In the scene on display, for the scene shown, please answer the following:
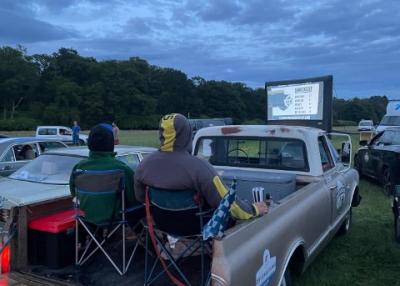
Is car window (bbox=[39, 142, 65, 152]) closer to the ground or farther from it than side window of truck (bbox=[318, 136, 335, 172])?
closer to the ground

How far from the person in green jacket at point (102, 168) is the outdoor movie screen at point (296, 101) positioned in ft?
32.8

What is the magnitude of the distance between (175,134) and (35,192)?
7.69ft

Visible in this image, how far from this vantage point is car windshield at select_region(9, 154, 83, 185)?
6064 millimetres

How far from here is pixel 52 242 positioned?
12.4 feet

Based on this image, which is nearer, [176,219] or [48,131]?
[176,219]

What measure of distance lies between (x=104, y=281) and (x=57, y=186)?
2168 millimetres

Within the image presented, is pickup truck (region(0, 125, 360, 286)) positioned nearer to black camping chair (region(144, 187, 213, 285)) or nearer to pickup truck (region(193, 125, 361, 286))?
pickup truck (region(193, 125, 361, 286))

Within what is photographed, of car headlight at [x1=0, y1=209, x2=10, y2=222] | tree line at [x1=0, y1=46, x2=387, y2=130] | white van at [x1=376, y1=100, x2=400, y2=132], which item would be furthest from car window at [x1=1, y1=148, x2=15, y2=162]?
tree line at [x1=0, y1=46, x2=387, y2=130]

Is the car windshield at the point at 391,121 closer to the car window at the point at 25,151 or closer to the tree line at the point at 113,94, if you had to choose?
the car window at the point at 25,151

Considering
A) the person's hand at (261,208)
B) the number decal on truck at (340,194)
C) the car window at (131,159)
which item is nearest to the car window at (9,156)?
the car window at (131,159)

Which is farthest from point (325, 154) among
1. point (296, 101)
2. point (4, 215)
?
point (296, 101)

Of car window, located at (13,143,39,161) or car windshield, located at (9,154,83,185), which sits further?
car window, located at (13,143,39,161)

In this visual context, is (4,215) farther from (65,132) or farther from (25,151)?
(65,132)

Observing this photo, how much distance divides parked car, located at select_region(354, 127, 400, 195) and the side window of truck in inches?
158
